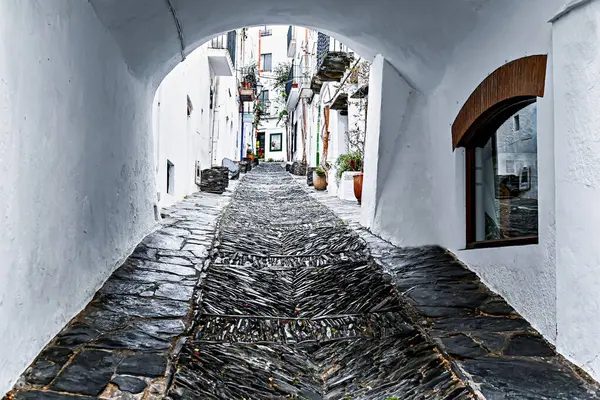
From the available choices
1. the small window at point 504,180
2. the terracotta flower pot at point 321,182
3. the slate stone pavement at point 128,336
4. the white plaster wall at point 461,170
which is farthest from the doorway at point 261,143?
the small window at point 504,180

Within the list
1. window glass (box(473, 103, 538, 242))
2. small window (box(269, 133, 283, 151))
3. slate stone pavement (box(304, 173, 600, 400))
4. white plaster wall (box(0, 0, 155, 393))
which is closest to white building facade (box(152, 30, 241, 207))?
white plaster wall (box(0, 0, 155, 393))

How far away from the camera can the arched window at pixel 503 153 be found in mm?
3725

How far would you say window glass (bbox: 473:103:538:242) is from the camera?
12.6ft

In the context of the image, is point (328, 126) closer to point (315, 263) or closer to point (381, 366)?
point (315, 263)

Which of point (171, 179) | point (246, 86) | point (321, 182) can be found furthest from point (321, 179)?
point (246, 86)

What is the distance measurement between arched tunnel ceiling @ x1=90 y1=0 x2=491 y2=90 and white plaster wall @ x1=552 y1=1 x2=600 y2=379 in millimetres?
1291

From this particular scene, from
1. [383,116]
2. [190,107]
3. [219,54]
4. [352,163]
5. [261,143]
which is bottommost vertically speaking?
[352,163]

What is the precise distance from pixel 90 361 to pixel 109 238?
1.72m

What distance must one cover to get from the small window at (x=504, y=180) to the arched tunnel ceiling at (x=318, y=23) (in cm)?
90

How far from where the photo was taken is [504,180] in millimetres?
4449

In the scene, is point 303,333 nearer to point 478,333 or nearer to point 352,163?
point 478,333

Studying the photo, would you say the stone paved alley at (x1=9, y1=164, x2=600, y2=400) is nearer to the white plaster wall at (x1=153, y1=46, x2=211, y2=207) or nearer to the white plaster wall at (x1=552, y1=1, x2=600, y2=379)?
the white plaster wall at (x1=552, y1=1, x2=600, y2=379)

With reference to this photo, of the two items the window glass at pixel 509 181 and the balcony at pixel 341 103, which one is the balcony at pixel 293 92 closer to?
the balcony at pixel 341 103

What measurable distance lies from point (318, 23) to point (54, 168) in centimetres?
352
